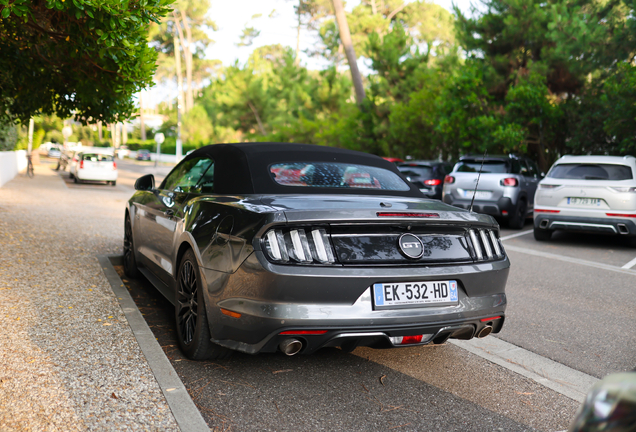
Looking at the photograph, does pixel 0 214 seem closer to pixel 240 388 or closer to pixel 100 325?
pixel 100 325

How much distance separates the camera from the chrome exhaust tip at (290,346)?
3.15m

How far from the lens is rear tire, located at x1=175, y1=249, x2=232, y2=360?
12.1ft

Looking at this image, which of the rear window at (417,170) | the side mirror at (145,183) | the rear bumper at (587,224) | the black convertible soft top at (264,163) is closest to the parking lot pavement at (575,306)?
the rear bumper at (587,224)

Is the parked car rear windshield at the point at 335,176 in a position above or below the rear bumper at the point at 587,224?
above

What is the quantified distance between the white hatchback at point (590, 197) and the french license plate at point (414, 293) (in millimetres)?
7881

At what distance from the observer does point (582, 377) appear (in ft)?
13.2

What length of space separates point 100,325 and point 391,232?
246 centimetres

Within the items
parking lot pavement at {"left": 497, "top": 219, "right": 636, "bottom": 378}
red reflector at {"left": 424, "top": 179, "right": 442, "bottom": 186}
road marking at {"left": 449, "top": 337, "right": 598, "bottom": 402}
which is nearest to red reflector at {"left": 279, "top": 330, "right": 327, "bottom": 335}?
road marking at {"left": 449, "top": 337, "right": 598, "bottom": 402}

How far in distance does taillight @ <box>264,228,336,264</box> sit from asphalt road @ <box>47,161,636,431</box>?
2.99 feet

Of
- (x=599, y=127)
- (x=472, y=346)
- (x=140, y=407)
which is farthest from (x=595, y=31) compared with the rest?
(x=140, y=407)

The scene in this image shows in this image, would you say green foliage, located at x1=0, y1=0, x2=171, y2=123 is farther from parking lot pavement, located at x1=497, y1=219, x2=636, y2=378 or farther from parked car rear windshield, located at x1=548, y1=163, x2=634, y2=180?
parked car rear windshield, located at x1=548, y1=163, x2=634, y2=180

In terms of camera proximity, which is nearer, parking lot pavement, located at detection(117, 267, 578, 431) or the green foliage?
parking lot pavement, located at detection(117, 267, 578, 431)

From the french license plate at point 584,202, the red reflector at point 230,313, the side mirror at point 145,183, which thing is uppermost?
the side mirror at point 145,183

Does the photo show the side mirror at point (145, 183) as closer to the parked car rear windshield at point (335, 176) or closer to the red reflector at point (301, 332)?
the parked car rear windshield at point (335, 176)
